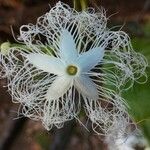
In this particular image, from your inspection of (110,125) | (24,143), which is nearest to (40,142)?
(24,143)

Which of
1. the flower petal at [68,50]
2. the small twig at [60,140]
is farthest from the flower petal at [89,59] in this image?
the small twig at [60,140]

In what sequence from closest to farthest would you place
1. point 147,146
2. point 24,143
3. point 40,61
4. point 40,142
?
point 40,61 < point 147,146 < point 40,142 < point 24,143

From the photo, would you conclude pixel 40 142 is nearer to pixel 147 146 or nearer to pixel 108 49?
pixel 147 146

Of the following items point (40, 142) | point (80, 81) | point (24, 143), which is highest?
point (80, 81)

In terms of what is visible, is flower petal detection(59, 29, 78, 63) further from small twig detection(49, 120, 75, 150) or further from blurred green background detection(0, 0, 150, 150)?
small twig detection(49, 120, 75, 150)

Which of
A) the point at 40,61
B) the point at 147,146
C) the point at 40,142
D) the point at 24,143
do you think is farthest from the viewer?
the point at 24,143

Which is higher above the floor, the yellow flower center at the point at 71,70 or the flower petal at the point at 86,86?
the yellow flower center at the point at 71,70

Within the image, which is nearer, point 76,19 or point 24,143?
point 76,19

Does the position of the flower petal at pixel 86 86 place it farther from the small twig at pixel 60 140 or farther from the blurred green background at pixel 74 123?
the small twig at pixel 60 140

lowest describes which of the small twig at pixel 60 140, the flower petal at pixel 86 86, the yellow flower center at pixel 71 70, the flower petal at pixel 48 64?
the small twig at pixel 60 140
